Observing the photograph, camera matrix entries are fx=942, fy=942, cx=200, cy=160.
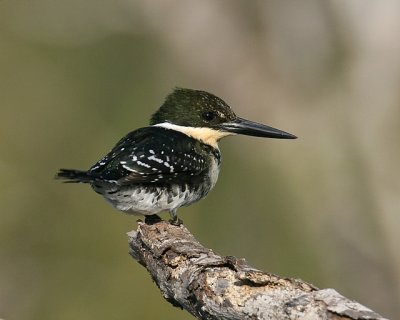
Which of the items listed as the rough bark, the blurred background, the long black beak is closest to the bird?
the long black beak

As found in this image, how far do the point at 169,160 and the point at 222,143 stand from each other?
5086 millimetres

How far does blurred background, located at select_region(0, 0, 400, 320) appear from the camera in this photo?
7277 millimetres

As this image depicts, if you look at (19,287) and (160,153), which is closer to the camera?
(160,153)

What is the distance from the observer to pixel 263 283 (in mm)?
3102

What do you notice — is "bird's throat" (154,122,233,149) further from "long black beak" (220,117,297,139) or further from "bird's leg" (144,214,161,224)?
"bird's leg" (144,214,161,224)

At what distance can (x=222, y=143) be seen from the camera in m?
10.1

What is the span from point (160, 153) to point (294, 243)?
4.28 m

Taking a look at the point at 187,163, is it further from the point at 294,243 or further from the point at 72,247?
the point at 294,243

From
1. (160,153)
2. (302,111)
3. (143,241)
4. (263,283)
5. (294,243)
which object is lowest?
(263,283)

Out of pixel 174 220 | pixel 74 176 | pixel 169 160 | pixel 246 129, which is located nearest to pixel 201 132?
pixel 246 129

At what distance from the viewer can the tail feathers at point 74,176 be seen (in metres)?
4.49

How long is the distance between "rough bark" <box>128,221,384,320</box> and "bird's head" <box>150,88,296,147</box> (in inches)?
59.3

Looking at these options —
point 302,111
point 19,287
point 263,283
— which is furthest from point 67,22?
point 263,283

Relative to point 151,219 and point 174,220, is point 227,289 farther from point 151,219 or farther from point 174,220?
point 151,219
